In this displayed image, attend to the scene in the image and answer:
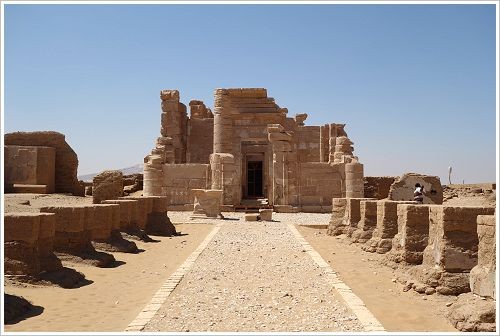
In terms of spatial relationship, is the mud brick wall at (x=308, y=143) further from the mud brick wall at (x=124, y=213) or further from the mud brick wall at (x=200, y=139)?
the mud brick wall at (x=124, y=213)

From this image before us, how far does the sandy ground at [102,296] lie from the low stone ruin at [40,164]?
487 inches

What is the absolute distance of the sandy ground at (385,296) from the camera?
6.27 m

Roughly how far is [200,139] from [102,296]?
25.0 metres

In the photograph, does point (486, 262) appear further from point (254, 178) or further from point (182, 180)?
point (254, 178)

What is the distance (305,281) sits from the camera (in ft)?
28.4

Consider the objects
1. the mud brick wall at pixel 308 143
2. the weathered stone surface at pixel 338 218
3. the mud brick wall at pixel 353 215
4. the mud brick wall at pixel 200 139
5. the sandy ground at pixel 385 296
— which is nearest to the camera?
the sandy ground at pixel 385 296

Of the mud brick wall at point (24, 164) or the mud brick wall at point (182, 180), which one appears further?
the mud brick wall at point (182, 180)

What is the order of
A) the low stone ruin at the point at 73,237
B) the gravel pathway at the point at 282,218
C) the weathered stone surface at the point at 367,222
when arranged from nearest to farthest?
the low stone ruin at the point at 73,237
the weathered stone surface at the point at 367,222
the gravel pathway at the point at 282,218

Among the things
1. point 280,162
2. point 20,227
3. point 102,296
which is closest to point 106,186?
point 280,162

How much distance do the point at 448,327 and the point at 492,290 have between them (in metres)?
0.79

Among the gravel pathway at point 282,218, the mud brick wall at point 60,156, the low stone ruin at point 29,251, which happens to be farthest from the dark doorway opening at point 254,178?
the low stone ruin at point 29,251

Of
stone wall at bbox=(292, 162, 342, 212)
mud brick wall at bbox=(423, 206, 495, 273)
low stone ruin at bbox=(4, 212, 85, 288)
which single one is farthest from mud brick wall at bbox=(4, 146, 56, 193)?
mud brick wall at bbox=(423, 206, 495, 273)

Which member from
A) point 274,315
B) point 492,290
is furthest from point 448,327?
point 274,315

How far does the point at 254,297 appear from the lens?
24.3ft
